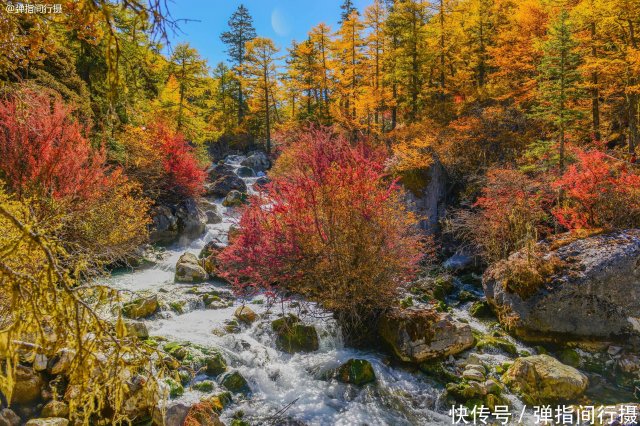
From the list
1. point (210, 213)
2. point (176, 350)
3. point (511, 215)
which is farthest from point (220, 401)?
point (210, 213)

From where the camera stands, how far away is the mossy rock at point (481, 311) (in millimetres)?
9797

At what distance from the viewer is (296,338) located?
320 inches

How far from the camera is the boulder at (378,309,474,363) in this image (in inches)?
292

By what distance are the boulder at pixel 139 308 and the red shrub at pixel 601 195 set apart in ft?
37.5

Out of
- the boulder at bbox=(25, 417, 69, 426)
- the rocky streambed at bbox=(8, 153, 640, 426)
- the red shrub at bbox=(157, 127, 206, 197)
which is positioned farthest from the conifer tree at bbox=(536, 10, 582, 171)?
the red shrub at bbox=(157, 127, 206, 197)

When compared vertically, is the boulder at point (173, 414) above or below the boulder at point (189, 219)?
below

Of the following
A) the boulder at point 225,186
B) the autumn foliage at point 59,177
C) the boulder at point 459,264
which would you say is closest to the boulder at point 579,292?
the boulder at point 459,264

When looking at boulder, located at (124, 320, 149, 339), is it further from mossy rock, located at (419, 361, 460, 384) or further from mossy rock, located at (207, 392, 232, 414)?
mossy rock, located at (419, 361, 460, 384)

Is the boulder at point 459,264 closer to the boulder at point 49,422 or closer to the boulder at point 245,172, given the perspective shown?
the boulder at point 49,422

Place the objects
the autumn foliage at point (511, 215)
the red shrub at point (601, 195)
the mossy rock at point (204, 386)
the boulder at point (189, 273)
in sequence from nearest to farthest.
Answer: the mossy rock at point (204, 386) < the red shrub at point (601, 195) < the autumn foliage at point (511, 215) < the boulder at point (189, 273)

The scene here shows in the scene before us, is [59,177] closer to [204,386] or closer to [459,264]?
[204,386]

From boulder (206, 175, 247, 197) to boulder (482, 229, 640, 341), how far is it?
1800 centimetres

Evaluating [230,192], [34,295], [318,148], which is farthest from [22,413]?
[230,192]

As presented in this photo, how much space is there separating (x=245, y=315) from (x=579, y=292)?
791 centimetres
